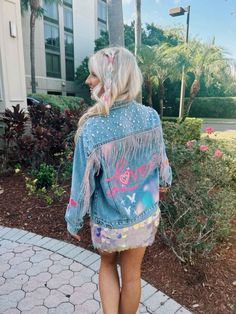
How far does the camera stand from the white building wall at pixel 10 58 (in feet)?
19.2

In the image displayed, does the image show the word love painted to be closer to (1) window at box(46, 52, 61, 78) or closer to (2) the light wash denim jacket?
(2) the light wash denim jacket

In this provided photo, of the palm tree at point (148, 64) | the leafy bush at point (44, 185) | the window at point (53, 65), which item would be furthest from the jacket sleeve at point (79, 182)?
the window at point (53, 65)

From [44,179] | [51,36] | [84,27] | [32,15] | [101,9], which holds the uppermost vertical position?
[101,9]

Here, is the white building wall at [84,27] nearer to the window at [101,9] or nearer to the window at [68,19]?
the window at [68,19]

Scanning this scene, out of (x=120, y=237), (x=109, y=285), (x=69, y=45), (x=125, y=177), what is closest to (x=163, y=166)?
(x=125, y=177)

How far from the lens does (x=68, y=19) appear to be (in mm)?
25156

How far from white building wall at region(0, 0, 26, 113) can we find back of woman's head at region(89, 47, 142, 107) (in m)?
5.15

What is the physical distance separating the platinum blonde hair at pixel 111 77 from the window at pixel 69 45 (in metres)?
25.8

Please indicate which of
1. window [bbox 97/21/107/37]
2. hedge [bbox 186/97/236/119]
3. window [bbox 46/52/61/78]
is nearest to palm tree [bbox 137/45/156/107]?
hedge [bbox 186/97/236/119]

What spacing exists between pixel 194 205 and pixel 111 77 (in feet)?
5.88

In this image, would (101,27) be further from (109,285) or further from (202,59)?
(109,285)

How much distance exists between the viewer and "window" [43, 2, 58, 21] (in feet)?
74.2

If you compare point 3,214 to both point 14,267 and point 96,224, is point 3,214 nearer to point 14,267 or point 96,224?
point 14,267

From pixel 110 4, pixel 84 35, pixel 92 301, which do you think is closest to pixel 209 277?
pixel 92 301
